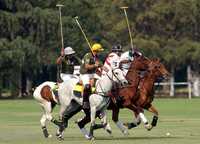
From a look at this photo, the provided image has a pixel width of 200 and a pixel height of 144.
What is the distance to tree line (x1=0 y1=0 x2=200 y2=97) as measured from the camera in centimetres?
6831

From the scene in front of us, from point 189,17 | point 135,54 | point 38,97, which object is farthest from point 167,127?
point 189,17

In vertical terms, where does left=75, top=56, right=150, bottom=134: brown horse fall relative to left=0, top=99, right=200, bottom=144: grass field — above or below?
above

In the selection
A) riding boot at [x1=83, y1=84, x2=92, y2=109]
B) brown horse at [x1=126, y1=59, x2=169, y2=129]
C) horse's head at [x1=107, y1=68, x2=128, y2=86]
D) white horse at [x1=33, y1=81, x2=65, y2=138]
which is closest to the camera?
horse's head at [x1=107, y1=68, x2=128, y2=86]

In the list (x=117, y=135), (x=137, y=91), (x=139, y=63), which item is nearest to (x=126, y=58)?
(x=139, y=63)

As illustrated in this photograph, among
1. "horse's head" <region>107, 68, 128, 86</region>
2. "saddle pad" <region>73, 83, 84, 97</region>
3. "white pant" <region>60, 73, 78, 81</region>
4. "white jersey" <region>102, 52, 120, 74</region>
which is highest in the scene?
"white jersey" <region>102, 52, 120, 74</region>

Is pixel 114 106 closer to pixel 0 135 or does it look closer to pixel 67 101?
pixel 67 101

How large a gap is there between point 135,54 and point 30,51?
4174 centimetres

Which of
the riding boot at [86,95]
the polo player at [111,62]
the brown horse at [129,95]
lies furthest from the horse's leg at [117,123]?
the polo player at [111,62]

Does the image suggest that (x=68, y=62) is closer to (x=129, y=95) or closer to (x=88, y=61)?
(x=88, y=61)

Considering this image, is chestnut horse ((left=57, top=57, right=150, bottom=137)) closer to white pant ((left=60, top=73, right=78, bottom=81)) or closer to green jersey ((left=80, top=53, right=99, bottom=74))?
green jersey ((left=80, top=53, right=99, bottom=74))

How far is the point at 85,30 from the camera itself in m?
73.6

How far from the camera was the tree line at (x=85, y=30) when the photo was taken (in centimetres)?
6831

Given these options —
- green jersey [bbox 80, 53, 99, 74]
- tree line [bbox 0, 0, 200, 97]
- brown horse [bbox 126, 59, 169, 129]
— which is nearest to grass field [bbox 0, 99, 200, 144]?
brown horse [bbox 126, 59, 169, 129]

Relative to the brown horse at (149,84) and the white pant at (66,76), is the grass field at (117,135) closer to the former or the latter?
the brown horse at (149,84)
